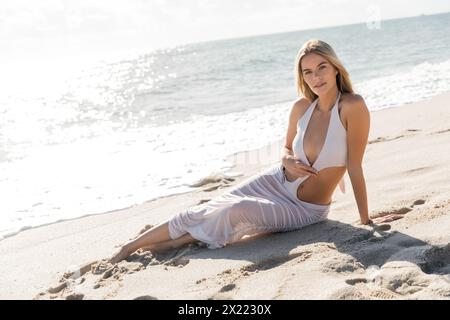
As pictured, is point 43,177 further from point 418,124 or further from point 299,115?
point 418,124

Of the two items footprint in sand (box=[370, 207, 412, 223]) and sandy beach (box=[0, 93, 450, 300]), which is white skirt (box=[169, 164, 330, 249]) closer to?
sandy beach (box=[0, 93, 450, 300])

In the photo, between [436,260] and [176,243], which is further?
[176,243]

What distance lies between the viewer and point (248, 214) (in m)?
3.89

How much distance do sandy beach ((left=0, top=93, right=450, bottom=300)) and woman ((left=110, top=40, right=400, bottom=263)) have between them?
0.11m

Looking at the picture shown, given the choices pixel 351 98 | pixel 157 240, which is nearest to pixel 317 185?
pixel 351 98

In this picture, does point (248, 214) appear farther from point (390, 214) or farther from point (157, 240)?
point (390, 214)

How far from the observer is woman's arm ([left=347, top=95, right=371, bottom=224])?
12.4ft

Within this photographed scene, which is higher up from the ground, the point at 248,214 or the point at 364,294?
the point at 248,214

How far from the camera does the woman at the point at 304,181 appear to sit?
3826 millimetres

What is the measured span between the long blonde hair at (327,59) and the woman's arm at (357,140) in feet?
0.61

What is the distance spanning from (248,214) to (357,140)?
0.96m

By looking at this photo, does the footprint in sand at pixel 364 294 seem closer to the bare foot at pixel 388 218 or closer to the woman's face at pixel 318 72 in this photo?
the bare foot at pixel 388 218

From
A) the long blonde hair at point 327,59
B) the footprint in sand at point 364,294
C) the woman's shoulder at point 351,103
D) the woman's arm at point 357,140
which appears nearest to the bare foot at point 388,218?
the woman's arm at point 357,140

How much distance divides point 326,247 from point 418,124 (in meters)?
5.24
